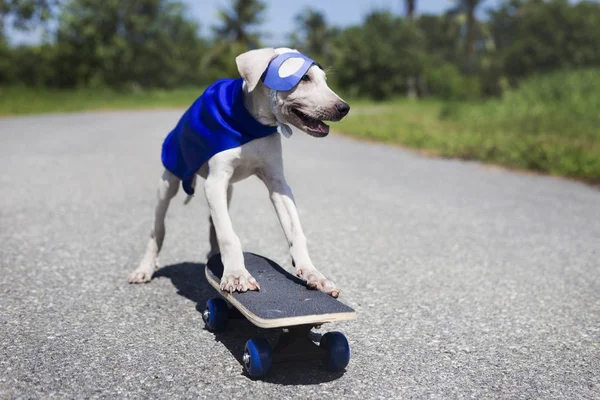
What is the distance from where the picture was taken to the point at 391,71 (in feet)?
127

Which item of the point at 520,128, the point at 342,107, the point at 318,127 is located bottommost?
the point at 520,128

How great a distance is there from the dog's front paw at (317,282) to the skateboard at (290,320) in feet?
0.09

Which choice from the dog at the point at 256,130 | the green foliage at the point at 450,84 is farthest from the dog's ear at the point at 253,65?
the green foliage at the point at 450,84

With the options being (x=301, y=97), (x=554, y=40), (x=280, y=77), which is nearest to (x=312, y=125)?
(x=301, y=97)

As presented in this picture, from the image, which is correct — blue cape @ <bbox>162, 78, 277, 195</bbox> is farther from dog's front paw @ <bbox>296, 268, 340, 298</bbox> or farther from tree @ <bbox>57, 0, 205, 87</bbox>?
tree @ <bbox>57, 0, 205, 87</bbox>

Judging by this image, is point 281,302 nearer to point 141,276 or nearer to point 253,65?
point 253,65

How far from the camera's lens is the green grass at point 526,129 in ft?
34.2

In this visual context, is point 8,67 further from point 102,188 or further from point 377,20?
point 102,188

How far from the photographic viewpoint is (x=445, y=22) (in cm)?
5778

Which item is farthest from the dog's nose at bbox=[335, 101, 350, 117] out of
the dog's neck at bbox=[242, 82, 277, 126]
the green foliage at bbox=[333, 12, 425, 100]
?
the green foliage at bbox=[333, 12, 425, 100]

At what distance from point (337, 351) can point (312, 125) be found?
108cm

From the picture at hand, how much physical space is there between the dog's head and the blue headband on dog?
0.02m

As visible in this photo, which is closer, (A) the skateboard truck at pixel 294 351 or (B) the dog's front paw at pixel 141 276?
(A) the skateboard truck at pixel 294 351

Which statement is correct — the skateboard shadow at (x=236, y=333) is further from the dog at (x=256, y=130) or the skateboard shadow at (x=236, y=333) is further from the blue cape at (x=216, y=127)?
the blue cape at (x=216, y=127)
